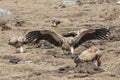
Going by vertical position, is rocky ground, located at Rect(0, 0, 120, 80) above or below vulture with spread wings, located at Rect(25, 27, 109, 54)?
below

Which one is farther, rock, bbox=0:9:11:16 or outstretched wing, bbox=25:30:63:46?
rock, bbox=0:9:11:16

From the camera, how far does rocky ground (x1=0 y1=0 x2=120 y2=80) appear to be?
10.1 metres

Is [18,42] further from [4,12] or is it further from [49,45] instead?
[4,12]

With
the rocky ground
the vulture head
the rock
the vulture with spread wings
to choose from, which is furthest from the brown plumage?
the rock

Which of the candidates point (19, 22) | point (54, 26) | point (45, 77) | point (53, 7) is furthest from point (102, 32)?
point (53, 7)

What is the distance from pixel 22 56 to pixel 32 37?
1.86 feet

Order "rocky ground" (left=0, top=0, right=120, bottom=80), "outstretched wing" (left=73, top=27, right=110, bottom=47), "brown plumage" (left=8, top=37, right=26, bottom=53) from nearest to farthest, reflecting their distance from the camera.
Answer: "rocky ground" (left=0, top=0, right=120, bottom=80)
"outstretched wing" (left=73, top=27, right=110, bottom=47)
"brown plumage" (left=8, top=37, right=26, bottom=53)

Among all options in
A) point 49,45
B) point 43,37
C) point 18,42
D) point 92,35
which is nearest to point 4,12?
point 49,45

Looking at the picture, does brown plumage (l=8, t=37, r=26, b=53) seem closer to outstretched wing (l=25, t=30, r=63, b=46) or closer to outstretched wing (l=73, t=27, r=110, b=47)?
outstretched wing (l=25, t=30, r=63, b=46)

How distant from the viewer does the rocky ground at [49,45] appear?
399 inches

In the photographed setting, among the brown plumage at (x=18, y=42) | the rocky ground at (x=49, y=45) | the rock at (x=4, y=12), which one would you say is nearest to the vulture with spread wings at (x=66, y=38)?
the rocky ground at (x=49, y=45)

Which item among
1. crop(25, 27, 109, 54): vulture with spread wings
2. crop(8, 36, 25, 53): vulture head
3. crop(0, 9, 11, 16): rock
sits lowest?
crop(0, 9, 11, 16): rock

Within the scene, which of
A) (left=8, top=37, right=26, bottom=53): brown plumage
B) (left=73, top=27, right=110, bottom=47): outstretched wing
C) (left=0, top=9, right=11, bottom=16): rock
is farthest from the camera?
(left=0, top=9, right=11, bottom=16): rock

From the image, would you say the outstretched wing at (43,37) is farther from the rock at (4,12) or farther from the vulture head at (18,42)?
the rock at (4,12)
